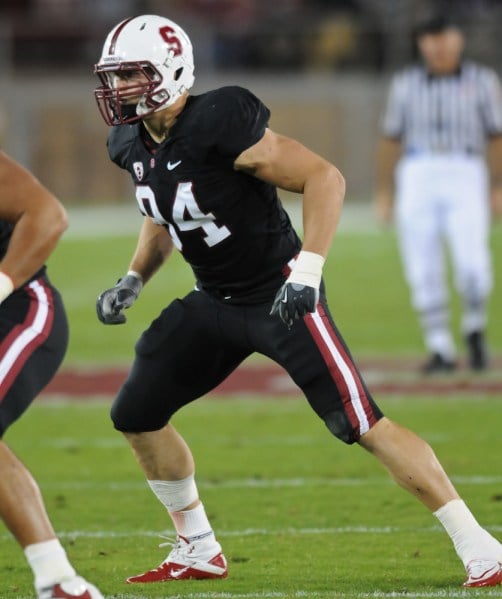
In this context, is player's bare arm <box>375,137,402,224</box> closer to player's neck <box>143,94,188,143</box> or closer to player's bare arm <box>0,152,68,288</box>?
player's neck <box>143,94,188,143</box>

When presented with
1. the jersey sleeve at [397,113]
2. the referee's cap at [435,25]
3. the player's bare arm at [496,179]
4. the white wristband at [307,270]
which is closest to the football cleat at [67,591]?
the white wristband at [307,270]

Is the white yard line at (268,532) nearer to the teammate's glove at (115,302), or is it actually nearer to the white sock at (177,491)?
the white sock at (177,491)

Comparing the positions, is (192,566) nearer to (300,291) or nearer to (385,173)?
(300,291)

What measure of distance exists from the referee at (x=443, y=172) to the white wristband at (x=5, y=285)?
4.96m

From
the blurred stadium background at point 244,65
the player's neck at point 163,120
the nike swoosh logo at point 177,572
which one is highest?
the player's neck at point 163,120

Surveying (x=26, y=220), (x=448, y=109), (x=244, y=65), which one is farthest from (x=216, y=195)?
(x=244, y=65)

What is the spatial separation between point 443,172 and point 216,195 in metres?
4.64

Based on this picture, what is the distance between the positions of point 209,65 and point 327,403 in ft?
61.7

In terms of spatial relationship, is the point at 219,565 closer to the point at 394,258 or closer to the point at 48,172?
the point at 394,258

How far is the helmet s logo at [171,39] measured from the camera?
434 centimetres

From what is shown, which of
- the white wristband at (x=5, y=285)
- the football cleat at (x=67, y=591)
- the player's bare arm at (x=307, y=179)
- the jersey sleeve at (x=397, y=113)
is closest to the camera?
the football cleat at (x=67, y=591)

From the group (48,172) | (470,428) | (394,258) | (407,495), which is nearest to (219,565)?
(407,495)

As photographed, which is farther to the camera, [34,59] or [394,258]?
[34,59]

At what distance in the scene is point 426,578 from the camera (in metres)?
4.45
